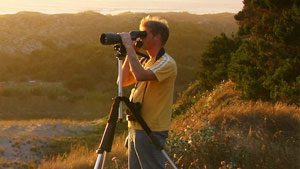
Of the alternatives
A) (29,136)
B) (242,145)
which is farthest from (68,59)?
(242,145)

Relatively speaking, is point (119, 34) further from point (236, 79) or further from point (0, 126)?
point (0, 126)

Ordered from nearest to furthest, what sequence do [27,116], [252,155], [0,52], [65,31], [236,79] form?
[252,155] → [236,79] → [27,116] → [0,52] → [65,31]

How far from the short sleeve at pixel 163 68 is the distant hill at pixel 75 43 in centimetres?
4217

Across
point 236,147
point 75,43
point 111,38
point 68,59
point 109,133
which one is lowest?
point 68,59

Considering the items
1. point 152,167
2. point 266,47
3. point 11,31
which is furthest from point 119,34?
point 11,31

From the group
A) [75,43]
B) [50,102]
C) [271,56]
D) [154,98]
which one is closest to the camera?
[154,98]

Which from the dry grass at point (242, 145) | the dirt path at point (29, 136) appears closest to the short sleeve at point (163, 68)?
the dry grass at point (242, 145)

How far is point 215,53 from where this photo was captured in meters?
25.6

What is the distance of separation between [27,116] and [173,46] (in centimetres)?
3082

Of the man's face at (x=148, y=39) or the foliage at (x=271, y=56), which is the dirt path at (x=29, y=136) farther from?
the man's face at (x=148, y=39)

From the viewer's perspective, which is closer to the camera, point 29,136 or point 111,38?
point 111,38

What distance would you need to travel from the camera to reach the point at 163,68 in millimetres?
4562

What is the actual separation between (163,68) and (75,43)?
210 feet

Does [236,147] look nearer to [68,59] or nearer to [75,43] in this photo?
[68,59]
